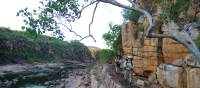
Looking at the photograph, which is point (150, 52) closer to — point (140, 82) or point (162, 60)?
point (162, 60)

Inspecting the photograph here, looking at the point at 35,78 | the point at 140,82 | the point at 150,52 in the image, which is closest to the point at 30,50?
the point at 35,78

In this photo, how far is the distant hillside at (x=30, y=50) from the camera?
99.5 m

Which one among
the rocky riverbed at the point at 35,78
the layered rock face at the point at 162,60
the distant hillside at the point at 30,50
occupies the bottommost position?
the rocky riverbed at the point at 35,78

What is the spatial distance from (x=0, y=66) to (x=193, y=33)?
7050 cm

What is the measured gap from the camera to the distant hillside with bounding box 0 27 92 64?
99.5 metres

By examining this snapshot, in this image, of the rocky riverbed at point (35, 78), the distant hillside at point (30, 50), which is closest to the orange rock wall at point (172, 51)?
the rocky riverbed at point (35, 78)

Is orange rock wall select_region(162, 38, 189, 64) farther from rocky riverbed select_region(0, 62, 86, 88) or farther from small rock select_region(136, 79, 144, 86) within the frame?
rocky riverbed select_region(0, 62, 86, 88)

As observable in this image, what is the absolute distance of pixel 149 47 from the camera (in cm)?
3278

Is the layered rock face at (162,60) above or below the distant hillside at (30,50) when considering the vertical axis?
below

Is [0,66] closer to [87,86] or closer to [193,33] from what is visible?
[87,86]

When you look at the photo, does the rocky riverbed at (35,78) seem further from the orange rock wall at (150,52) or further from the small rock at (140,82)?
the small rock at (140,82)

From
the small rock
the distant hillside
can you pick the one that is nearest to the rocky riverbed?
the distant hillside

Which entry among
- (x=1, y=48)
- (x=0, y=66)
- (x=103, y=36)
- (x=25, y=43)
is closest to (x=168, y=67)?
(x=103, y=36)

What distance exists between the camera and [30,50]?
115812 millimetres
